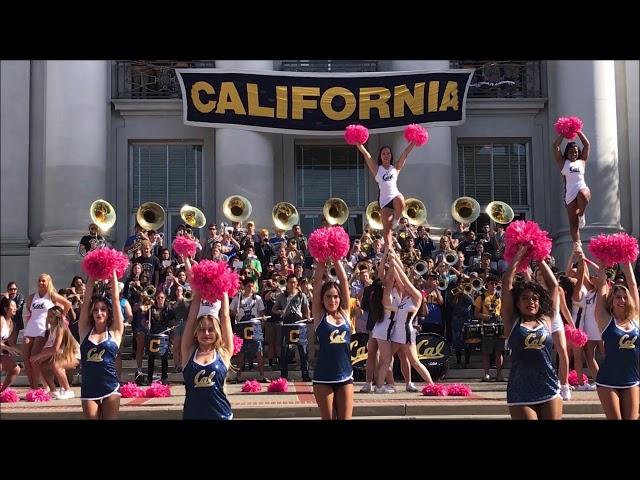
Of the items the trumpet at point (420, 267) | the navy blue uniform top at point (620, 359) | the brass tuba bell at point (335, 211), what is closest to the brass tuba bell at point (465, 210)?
the brass tuba bell at point (335, 211)

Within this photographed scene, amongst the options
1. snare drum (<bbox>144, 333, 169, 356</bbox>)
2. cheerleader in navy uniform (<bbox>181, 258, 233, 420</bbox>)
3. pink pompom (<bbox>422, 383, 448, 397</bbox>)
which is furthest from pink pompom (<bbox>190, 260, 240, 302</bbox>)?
snare drum (<bbox>144, 333, 169, 356</bbox>)

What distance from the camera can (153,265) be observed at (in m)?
17.1

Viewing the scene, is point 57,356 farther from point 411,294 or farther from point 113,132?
point 113,132

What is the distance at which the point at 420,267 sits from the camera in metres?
16.6

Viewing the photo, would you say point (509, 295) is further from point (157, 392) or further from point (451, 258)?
point (451, 258)

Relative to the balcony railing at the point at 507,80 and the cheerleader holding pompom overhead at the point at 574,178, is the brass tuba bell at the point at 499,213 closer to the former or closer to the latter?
the balcony railing at the point at 507,80

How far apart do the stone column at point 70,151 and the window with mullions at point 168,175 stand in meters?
2.30

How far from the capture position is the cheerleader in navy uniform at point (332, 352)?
7.69m

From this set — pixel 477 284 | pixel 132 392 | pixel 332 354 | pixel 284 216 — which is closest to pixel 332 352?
pixel 332 354

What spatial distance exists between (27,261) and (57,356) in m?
10.0

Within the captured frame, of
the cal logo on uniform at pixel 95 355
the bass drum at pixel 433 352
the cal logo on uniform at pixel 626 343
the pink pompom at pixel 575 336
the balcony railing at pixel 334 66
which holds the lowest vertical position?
the bass drum at pixel 433 352

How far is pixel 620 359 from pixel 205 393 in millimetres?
3638

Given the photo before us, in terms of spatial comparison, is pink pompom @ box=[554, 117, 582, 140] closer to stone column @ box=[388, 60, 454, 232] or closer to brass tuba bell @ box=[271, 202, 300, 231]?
stone column @ box=[388, 60, 454, 232]
